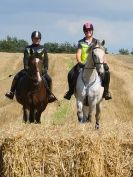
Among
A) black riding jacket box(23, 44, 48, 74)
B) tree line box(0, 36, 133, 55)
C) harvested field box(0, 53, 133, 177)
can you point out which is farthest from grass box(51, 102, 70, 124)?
tree line box(0, 36, 133, 55)

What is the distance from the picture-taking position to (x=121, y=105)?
31.4m

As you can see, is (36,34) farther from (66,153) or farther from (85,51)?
(66,153)

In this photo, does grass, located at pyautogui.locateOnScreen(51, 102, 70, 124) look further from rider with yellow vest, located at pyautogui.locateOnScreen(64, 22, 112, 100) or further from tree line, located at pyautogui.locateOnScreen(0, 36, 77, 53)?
tree line, located at pyautogui.locateOnScreen(0, 36, 77, 53)

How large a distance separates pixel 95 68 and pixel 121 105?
15929 mm

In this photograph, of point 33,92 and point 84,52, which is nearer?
point 84,52

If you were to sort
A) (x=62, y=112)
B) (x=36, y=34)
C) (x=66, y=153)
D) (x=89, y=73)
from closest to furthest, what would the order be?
(x=66, y=153)
(x=89, y=73)
(x=36, y=34)
(x=62, y=112)

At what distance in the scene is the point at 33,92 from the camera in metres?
17.2

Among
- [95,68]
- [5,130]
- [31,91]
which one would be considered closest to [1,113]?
[31,91]

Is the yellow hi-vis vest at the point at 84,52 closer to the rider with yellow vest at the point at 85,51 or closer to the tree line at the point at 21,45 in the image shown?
the rider with yellow vest at the point at 85,51

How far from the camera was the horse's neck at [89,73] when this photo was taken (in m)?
15.7

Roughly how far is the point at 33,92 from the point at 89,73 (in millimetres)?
2202

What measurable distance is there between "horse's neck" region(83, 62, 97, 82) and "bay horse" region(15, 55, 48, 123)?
1.66m

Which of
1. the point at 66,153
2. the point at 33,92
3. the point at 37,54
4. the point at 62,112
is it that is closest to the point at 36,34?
the point at 37,54

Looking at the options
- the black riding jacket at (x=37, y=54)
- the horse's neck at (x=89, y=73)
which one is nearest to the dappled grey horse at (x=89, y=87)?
the horse's neck at (x=89, y=73)
